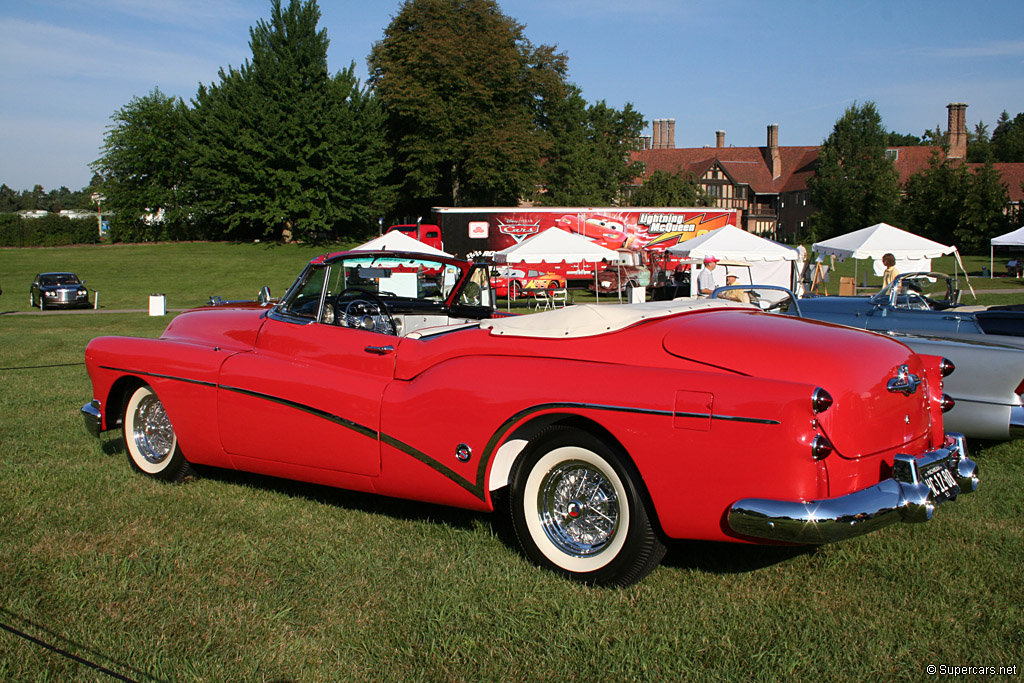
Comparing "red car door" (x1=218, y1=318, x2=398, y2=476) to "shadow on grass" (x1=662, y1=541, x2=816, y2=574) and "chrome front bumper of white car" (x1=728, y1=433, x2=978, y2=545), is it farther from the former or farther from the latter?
"chrome front bumper of white car" (x1=728, y1=433, x2=978, y2=545)

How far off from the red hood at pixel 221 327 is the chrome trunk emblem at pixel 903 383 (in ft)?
12.3

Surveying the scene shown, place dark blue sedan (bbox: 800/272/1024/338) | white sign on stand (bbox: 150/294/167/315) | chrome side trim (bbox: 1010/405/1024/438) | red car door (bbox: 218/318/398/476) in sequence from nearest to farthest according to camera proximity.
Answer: red car door (bbox: 218/318/398/476) < chrome side trim (bbox: 1010/405/1024/438) < dark blue sedan (bbox: 800/272/1024/338) < white sign on stand (bbox: 150/294/167/315)

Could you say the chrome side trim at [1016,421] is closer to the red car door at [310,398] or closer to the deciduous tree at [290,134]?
the red car door at [310,398]

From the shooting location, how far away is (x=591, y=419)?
3.53 meters

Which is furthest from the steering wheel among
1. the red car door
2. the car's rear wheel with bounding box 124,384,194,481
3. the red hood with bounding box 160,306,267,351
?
the car's rear wheel with bounding box 124,384,194,481

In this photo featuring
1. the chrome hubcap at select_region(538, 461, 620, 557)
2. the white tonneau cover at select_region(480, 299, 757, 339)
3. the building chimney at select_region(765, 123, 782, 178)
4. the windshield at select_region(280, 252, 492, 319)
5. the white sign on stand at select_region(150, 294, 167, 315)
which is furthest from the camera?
the building chimney at select_region(765, 123, 782, 178)

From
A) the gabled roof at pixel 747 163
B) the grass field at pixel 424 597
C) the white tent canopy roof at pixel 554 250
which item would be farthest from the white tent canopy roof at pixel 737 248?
the gabled roof at pixel 747 163

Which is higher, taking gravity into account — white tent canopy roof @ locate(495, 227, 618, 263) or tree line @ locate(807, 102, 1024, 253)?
tree line @ locate(807, 102, 1024, 253)

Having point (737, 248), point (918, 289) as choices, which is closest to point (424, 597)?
point (918, 289)

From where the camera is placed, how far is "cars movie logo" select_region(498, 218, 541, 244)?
1249 inches

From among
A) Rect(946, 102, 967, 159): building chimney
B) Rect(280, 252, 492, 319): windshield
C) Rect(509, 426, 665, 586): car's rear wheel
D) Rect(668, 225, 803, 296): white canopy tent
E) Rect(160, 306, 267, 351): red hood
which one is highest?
Rect(946, 102, 967, 159): building chimney

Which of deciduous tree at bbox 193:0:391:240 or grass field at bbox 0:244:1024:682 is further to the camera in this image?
deciduous tree at bbox 193:0:391:240

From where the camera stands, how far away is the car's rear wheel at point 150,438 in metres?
5.35

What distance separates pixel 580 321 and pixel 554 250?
66.8 feet
